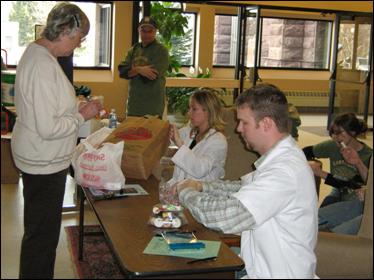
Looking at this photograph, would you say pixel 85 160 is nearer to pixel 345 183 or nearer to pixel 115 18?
pixel 345 183

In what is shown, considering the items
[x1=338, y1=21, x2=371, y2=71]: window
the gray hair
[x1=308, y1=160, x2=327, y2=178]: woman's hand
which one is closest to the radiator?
[x1=338, y1=21, x2=371, y2=71]: window

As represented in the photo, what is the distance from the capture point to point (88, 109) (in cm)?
242

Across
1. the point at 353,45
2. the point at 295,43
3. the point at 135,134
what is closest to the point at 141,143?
the point at 135,134

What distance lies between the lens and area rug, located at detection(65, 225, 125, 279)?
285 centimetres

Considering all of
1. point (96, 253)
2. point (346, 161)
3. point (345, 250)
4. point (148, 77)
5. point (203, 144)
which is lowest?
point (96, 253)

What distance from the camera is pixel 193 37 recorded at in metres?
8.93

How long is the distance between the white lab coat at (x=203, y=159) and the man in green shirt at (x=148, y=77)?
196 cm

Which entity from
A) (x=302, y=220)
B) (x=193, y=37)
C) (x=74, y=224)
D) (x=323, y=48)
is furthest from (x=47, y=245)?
(x=323, y=48)

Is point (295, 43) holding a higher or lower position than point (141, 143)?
higher

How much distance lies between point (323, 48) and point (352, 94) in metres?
2.19

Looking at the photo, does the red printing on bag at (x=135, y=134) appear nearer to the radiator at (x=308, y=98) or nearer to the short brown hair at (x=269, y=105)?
the short brown hair at (x=269, y=105)

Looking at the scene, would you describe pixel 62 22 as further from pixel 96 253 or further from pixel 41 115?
pixel 96 253

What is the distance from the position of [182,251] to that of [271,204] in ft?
1.19

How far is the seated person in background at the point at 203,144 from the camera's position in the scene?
2.77m
